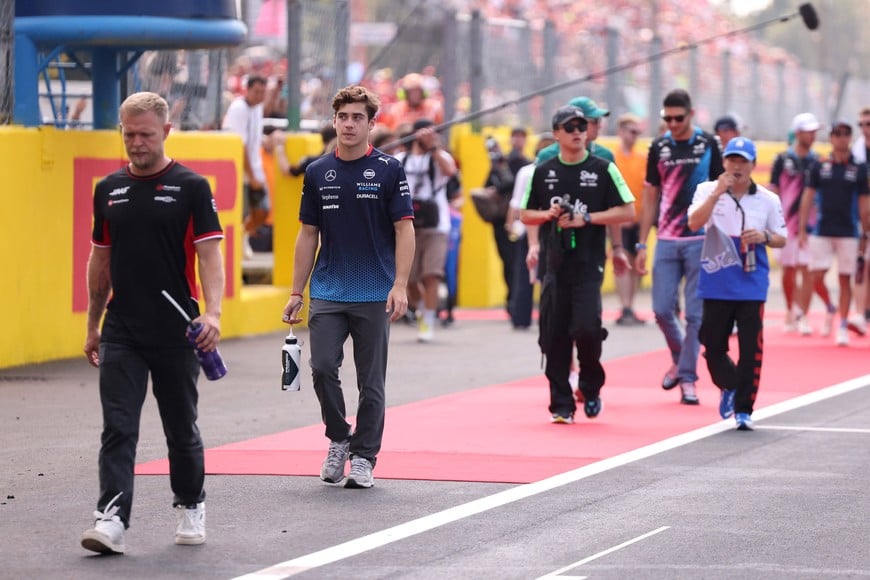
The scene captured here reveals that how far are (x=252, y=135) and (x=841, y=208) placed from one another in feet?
18.3

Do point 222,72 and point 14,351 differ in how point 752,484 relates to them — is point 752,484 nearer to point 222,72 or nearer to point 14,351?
point 14,351

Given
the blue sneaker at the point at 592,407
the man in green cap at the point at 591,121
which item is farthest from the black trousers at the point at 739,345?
the man in green cap at the point at 591,121

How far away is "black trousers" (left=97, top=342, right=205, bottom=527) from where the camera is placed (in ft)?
24.5

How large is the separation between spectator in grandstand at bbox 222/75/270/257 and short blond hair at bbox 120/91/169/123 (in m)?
10.4

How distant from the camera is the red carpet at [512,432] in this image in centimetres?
985

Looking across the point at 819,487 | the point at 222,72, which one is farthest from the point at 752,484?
the point at 222,72

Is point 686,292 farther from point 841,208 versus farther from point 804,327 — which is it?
point 804,327

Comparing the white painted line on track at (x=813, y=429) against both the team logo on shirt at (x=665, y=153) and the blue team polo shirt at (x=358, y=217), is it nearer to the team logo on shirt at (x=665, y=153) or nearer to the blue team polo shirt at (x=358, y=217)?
the team logo on shirt at (x=665, y=153)

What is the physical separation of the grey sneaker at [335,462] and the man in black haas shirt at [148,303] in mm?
1625

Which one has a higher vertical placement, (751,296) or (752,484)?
(751,296)

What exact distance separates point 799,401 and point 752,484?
3739mm

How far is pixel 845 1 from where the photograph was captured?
329 ft

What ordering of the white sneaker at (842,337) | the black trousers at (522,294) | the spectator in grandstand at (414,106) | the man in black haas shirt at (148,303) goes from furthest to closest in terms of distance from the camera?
the spectator in grandstand at (414,106) → the black trousers at (522,294) → the white sneaker at (842,337) → the man in black haas shirt at (148,303)

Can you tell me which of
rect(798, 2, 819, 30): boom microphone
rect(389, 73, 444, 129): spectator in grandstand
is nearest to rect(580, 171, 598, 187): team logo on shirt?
rect(798, 2, 819, 30): boom microphone
